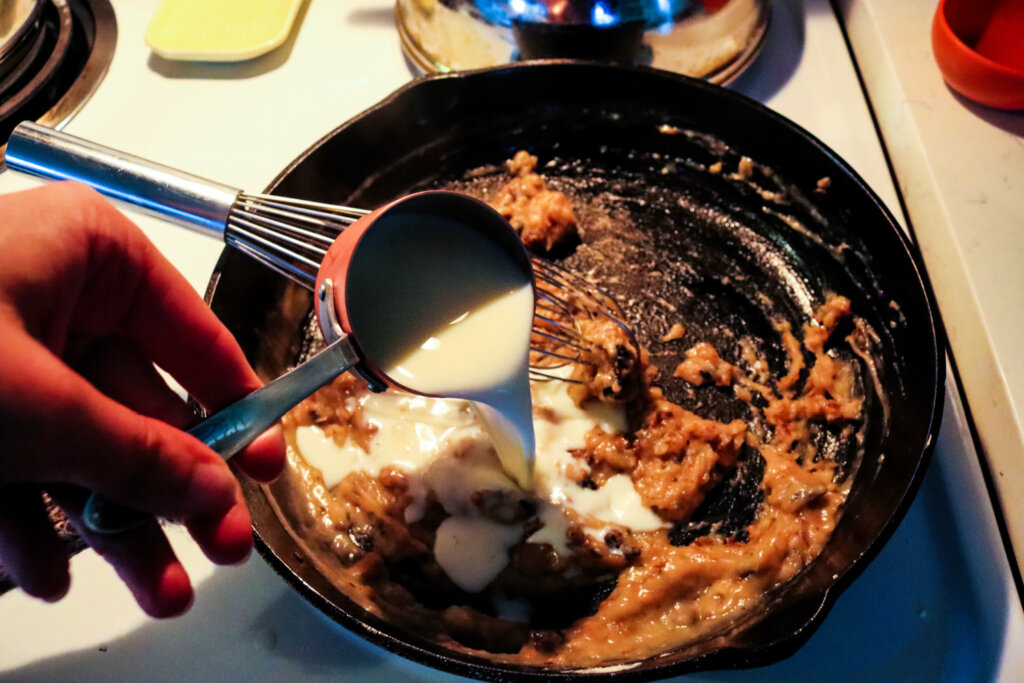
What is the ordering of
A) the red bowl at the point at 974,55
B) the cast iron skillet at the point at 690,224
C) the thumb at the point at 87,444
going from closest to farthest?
the thumb at the point at 87,444, the cast iron skillet at the point at 690,224, the red bowl at the point at 974,55

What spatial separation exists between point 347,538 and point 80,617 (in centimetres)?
38

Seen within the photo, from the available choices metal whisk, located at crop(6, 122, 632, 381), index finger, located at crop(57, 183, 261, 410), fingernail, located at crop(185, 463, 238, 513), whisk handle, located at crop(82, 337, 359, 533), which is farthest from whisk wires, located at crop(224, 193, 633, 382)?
fingernail, located at crop(185, 463, 238, 513)

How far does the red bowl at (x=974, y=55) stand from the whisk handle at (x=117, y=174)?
1.25 metres

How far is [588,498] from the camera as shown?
105 centimetres

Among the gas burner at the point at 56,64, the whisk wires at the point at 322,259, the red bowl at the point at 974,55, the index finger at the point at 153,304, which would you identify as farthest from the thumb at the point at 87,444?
the red bowl at the point at 974,55

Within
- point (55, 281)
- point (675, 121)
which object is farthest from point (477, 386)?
point (675, 121)

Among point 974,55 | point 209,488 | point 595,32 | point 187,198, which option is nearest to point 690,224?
point 595,32

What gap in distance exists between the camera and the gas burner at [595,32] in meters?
1.25

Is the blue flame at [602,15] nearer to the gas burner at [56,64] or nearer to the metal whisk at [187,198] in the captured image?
the metal whisk at [187,198]

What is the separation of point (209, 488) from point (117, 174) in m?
0.53

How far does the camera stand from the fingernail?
613mm

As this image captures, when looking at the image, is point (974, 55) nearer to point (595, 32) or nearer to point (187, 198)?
point (595, 32)

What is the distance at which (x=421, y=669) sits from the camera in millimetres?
915

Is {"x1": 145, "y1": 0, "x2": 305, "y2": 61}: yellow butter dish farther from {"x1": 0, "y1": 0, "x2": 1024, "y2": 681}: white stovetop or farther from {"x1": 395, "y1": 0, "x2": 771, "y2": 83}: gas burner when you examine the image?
{"x1": 0, "y1": 0, "x2": 1024, "y2": 681}: white stovetop
